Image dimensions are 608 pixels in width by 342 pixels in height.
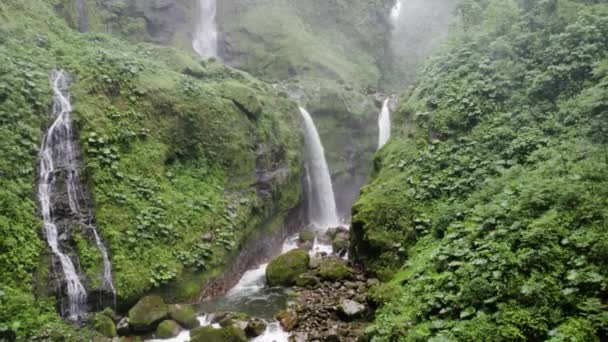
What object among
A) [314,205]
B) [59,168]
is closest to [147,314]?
[59,168]

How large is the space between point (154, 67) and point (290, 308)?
10.3m

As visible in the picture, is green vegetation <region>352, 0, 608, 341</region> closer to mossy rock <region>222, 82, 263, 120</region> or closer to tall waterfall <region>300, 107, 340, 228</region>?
mossy rock <region>222, 82, 263, 120</region>

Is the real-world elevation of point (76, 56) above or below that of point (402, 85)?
below

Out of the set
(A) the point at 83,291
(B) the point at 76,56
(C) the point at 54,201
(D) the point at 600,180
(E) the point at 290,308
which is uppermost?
(B) the point at 76,56

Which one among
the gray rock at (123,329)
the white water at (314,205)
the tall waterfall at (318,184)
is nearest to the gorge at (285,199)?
the gray rock at (123,329)

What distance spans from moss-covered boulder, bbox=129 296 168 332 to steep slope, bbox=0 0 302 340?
43 cm

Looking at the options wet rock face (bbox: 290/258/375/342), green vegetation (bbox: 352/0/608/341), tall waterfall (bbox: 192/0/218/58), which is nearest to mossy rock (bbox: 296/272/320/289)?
wet rock face (bbox: 290/258/375/342)

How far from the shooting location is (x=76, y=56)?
1434 centimetres

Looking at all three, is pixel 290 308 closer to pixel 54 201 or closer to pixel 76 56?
pixel 54 201

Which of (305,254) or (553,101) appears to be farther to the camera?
(305,254)

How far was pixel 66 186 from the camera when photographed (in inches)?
430

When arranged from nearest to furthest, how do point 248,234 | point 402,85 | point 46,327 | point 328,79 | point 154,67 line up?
1. point 46,327
2. point 248,234
3. point 154,67
4. point 328,79
5. point 402,85

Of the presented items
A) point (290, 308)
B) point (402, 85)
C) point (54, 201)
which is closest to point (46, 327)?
point (54, 201)

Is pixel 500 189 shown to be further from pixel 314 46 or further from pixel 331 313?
pixel 314 46
